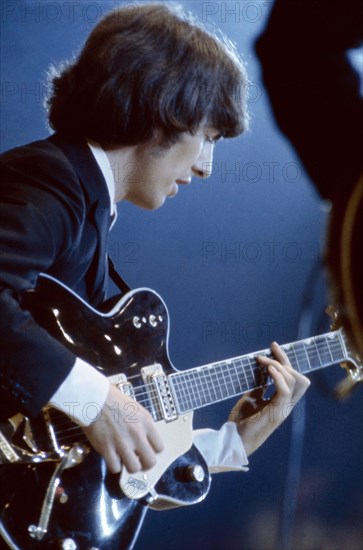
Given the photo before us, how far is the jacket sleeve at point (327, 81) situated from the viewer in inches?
23.2

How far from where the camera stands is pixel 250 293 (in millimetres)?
1922

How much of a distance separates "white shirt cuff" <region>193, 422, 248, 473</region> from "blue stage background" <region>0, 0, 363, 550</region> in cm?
41

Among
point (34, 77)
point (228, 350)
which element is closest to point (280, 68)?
point (34, 77)

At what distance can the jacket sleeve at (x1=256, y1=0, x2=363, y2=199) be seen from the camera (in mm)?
589

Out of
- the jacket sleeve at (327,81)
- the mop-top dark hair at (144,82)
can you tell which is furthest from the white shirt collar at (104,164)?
the jacket sleeve at (327,81)

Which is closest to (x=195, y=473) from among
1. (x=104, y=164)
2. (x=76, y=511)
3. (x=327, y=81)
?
(x=76, y=511)

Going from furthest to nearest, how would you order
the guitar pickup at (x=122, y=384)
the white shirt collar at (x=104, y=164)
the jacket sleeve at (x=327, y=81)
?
the white shirt collar at (x=104, y=164), the guitar pickup at (x=122, y=384), the jacket sleeve at (x=327, y=81)

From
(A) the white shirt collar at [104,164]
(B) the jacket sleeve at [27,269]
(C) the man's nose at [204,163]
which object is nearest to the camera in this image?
(B) the jacket sleeve at [27,269]

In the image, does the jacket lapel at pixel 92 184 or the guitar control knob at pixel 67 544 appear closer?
the guitar control knob at pixel 67 544

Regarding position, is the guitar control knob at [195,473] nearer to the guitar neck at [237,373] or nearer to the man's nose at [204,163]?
the guitar neck at [237,373]

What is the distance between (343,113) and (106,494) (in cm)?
71

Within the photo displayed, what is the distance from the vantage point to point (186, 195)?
1.81m

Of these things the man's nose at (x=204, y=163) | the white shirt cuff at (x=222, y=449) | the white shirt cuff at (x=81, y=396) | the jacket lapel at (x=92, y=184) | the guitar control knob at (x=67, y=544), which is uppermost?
the jacket lapel at (x=92, y=184)

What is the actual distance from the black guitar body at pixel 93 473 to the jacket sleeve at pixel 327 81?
48 cm
